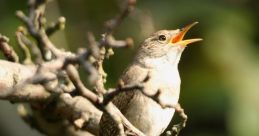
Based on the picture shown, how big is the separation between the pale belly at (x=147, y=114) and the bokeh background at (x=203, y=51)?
4.64 ft

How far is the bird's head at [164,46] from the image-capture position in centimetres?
564

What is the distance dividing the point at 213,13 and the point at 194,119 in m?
1.03

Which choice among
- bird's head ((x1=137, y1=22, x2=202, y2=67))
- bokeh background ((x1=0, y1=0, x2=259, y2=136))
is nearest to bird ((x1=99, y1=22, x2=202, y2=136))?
bird's head ((x1=137, y1=22, x2=202, y2=67))

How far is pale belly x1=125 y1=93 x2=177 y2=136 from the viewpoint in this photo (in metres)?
5.04

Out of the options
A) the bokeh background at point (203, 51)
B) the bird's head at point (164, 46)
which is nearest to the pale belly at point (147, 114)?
the bird's head at point (164, 46)

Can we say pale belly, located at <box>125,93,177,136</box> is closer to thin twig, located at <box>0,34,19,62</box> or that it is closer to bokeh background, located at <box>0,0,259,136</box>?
thin twig, located at <box>0,34,19,62</box>

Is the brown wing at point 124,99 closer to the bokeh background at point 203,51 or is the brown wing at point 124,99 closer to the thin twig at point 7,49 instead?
the thin twig at point 7,49

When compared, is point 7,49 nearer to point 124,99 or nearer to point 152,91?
point 152,91

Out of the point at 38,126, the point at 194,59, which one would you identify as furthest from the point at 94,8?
the point at 38,126

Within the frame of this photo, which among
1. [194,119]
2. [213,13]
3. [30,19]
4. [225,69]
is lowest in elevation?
[194,119]

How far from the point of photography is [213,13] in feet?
24.8

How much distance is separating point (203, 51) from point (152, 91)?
9.03 feet

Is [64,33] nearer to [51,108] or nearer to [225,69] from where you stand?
[225,69]

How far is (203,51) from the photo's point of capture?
24.8 feet
